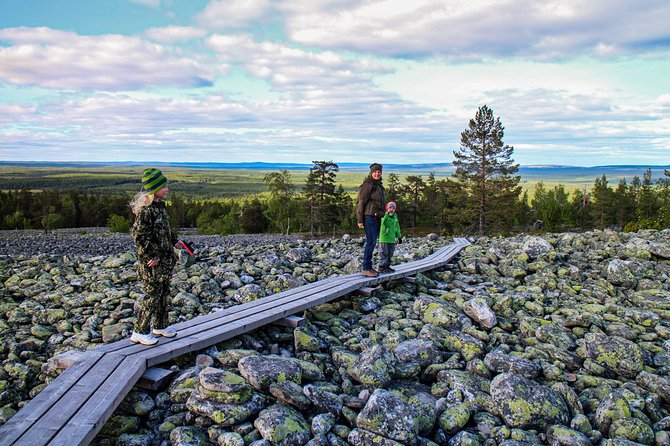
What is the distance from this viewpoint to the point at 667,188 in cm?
8531

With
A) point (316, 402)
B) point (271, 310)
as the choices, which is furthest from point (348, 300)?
point (316, 402)

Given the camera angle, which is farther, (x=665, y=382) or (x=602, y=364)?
(x=602, y=364)

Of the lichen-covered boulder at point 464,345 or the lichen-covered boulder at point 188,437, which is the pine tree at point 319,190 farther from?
the lichen-covered boulder at point 188,437

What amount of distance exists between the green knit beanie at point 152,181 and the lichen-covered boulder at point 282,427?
10.5 feet

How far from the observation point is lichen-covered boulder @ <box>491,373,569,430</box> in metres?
5.81

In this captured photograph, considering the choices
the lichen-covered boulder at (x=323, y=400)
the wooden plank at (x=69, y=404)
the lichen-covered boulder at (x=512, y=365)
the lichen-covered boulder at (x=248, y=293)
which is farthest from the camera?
the lichen-covered boulder at (x=248, y=293)

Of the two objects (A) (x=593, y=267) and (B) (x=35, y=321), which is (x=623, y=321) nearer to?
(A) (x=593, y=267)

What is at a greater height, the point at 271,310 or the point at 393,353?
the point at 271,310

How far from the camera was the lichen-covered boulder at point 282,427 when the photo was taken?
190 inches

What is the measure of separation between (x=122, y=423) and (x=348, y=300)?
19.0 ft

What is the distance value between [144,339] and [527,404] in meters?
5.06

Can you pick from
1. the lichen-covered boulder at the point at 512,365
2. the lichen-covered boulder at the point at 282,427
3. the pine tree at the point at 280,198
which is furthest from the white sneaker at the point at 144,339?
the pine tree at the point at 280,198

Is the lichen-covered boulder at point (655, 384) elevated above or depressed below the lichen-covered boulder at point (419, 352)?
below

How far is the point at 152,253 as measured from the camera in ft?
20.7
